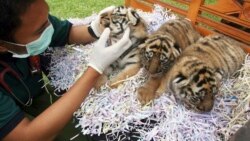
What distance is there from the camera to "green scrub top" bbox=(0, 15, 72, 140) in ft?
5.17

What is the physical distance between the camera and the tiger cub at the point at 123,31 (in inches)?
79.9

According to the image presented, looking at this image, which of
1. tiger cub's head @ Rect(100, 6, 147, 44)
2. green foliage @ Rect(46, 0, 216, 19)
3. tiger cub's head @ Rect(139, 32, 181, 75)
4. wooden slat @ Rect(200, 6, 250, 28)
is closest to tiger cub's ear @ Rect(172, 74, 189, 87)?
tiger cub's head @ Rect(139, 32, 181, 75)

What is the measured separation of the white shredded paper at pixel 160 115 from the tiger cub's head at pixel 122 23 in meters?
0.24

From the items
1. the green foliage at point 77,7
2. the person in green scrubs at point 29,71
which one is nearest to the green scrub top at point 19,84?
the person in green scrubs at point 29,71

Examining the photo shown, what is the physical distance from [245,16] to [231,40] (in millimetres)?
159

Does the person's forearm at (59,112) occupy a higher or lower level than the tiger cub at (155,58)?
lower

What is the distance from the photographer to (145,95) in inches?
71.8

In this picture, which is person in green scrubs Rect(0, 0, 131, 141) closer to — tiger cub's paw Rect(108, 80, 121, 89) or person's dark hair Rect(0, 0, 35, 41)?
person's dark hair Rect(0, 0, 35, 41)

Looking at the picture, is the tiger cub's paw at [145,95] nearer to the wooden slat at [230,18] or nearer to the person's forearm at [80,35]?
the person's forearm at [80,35]

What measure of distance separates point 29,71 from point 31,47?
31 centimetres

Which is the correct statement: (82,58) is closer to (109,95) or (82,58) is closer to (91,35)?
(91,35)

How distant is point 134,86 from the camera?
6.33 feet

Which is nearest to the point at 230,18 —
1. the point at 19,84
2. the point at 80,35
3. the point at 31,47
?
the point at 80,35

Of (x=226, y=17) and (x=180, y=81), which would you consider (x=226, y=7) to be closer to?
(x=226, y=17)
